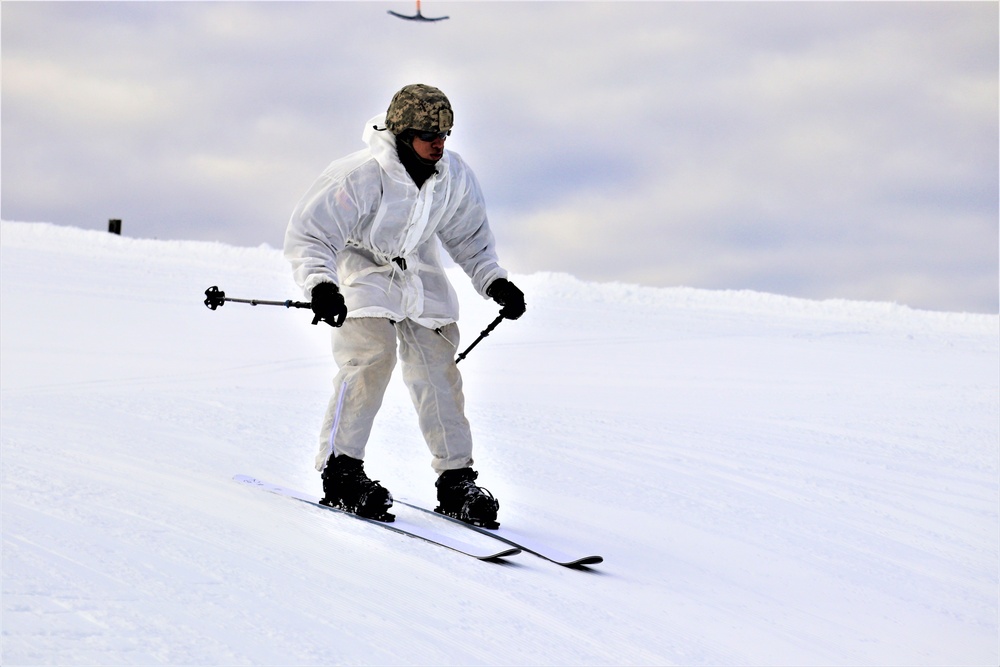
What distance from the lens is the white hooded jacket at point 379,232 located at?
379cm

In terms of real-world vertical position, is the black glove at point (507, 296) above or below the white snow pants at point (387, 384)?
above

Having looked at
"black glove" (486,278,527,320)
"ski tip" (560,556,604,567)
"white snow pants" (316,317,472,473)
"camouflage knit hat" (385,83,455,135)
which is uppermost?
"camouflage knit hat" (385,83,455,135)

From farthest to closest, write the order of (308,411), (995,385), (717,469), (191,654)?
(995,385) < (308,411) < (717,469) < (191,654)

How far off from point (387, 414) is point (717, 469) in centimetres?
183

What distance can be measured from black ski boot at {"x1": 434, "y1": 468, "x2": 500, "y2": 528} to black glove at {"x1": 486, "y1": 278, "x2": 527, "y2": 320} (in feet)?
2.00

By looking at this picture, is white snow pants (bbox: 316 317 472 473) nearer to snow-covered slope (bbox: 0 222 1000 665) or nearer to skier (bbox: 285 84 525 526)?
skier (bbox: 285 84 525 526)

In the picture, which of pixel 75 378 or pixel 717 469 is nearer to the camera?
pixel 717 469

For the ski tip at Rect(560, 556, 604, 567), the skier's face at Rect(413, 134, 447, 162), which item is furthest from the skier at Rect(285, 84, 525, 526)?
the ski tip at Rect(560, 556, 604, 567)

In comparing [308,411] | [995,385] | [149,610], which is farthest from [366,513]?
[995,385]

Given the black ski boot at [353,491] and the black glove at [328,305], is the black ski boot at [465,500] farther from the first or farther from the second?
the black glove at [328,305]

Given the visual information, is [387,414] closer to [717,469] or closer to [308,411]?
[308,411]

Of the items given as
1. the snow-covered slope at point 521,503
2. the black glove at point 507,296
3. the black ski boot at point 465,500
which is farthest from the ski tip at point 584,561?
the black glove at point 507,296

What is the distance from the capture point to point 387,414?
6105 mm

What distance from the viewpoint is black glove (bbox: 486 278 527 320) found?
4078mm
